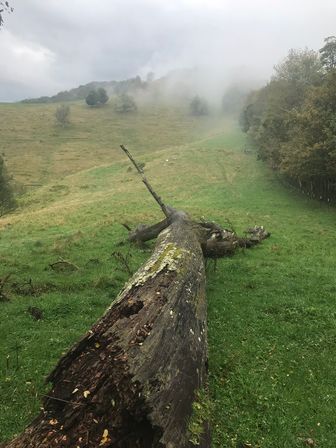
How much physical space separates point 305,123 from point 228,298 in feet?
90.2

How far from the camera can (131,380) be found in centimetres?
699

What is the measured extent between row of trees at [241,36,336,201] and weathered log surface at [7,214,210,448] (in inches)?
1117

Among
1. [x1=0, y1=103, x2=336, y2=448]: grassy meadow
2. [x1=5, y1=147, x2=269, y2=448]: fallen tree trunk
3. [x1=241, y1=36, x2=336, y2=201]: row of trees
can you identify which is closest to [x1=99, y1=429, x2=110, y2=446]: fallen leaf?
[x1=5, y1=147, x2=269, y2=448]: fallen tree trunk

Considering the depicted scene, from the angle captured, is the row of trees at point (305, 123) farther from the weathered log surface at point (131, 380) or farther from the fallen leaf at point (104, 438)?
the fallen leaf at point (104, 438)

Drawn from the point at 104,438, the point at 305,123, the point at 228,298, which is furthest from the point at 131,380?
the point at 305,123

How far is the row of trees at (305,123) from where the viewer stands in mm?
35531

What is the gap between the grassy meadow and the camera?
9148 millimetres

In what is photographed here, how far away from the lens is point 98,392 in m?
6.88

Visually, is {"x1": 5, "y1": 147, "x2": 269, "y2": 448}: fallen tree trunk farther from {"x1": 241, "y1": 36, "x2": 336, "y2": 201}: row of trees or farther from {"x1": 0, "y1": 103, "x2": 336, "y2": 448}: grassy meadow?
{"x1": 241, "y1": 36, "x2": 336, "y2": 201}: row of trees

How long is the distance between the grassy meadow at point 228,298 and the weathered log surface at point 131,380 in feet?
4.32

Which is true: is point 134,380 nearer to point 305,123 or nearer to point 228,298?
point 228,298

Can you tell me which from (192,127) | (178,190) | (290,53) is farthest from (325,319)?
(192,127)

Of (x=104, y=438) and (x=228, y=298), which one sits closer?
(x=104, y=438)

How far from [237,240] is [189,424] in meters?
16.2
